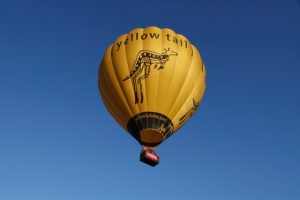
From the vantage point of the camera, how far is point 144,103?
28.8 meters

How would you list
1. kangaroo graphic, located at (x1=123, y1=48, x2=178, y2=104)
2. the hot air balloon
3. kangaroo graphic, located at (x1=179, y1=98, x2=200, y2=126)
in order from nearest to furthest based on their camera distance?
the hot air balloon
kangaroo graphic, located at (x1=123, y1=48, x2=178, y2=104)
kangaroo graphic, located at (x1=179, y1=98, x2=200, y2=126)

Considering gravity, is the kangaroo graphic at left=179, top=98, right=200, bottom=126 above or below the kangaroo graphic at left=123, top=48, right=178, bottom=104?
below

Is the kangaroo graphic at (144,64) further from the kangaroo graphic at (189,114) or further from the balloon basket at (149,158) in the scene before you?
the balloon basket at (149,158)

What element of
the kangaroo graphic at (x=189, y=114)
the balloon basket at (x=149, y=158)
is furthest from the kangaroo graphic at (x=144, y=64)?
the balloon basket at (x=149, y=158)

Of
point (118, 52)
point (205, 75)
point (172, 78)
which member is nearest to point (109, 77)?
point (118, 52)

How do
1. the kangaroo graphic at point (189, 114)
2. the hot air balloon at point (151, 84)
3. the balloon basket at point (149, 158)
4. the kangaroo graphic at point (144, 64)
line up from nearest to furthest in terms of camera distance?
the balloon basket at point (149, 158) < the hot air balloon at point (151, 84) < the kangaroo graphic at point (144, 64) < the kangaroo graphic at point (189, 114)

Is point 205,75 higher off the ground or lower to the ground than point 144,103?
higher

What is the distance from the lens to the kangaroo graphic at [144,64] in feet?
95.9

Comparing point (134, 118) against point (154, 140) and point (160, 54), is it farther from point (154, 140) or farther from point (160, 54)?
point (160, 54)

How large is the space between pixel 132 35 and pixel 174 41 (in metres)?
2.39

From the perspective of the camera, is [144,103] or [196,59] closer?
[144,103]

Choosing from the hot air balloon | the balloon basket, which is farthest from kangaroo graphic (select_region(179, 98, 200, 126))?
the balloon basket

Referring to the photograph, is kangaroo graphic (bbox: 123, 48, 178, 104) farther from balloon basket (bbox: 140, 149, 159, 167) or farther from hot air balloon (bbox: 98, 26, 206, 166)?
balloon basket (bbox: 140, 149, 159, 167)

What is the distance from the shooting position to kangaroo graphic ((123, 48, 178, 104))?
29234 mm
